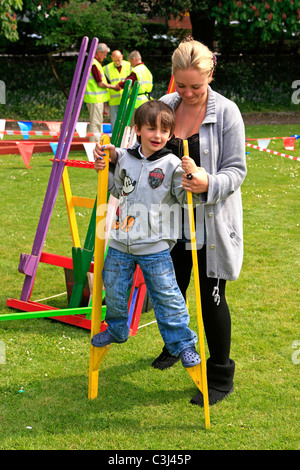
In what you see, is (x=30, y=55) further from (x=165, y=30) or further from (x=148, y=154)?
(x=148, y=154)

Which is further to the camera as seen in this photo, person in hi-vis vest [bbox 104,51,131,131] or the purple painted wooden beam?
person in hi-vis vest [bbox 104,51,131,131]

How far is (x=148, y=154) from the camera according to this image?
329 cm

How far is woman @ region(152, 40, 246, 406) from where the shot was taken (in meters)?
3.12

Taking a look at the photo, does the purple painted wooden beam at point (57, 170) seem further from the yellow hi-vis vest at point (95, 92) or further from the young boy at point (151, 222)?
the yellow hi-vis vest at point (95, 92)

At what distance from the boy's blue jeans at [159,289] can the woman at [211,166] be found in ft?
0.67

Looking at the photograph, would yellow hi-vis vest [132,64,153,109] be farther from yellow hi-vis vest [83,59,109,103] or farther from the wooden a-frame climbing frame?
the wooden a-frame climbing frame

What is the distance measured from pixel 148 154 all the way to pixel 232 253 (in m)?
0.68

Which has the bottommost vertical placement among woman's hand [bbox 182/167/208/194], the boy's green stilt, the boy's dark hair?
the boy's green stilt

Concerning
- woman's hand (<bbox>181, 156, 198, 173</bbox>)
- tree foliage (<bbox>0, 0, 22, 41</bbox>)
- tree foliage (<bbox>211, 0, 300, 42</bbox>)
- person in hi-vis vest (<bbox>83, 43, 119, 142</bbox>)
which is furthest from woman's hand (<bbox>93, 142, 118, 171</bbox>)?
tree foliage (<bbox>211, 0, 300, 42</bbox>)

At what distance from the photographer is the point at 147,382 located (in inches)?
151

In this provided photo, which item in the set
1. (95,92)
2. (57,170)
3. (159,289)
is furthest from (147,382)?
(95,92)

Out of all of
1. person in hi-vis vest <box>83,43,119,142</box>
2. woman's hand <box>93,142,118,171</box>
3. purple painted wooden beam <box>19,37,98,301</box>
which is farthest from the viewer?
person in hi-vis vest <box>83,43,119,142</box>

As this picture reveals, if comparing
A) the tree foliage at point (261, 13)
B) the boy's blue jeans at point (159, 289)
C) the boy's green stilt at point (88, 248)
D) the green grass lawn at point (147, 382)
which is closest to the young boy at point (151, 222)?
the boy's blue jeans at point (159, 289)
